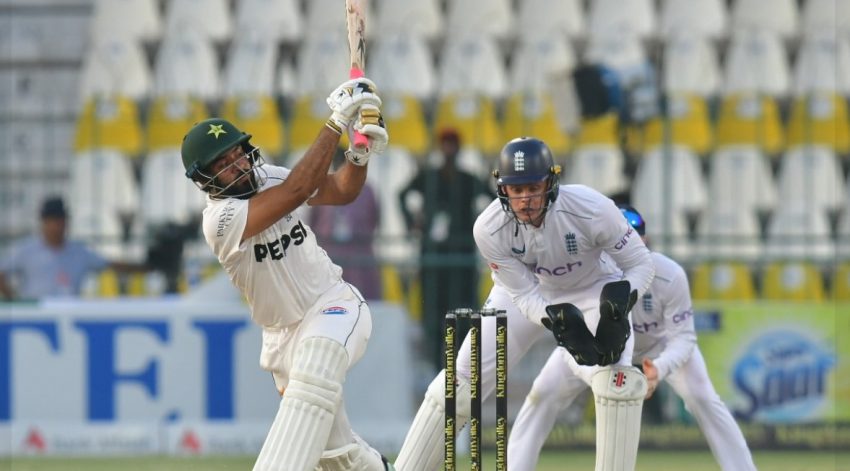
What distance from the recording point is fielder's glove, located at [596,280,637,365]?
654 centimetres

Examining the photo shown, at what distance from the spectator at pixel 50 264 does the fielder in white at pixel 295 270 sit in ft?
16.7

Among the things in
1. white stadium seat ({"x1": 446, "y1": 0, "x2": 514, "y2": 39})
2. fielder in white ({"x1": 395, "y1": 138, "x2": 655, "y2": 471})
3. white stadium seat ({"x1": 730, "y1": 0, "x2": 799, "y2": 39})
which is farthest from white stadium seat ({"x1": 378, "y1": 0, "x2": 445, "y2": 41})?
fielder in white ({"x1": 395, "y1": 138, "x2": 655, "y2": 471})

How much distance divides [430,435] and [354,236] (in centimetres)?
466

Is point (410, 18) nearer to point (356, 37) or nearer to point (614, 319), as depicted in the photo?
point (356, 37)

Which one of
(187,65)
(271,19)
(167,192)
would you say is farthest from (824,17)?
(167,192)

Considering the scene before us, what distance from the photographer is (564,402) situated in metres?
7.82

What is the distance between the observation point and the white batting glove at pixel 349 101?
6348 millimetres

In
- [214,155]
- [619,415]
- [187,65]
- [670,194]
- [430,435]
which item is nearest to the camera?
[214,155]

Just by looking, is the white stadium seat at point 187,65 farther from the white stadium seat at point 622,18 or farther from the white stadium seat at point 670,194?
the white stadium seat at point 670,194

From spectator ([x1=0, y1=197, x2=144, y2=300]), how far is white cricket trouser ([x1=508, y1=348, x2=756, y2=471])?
457cm

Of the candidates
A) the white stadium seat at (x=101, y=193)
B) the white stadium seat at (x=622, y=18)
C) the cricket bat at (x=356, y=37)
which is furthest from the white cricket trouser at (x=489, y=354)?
the white stadium seat at (x=622, y=18)

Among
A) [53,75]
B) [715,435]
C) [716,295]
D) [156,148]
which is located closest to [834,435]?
[716,295]

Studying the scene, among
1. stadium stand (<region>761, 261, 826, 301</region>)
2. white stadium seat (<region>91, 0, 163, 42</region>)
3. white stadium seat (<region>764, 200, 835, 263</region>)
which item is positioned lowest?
stadium stand (<region>761, 261, 826, 301</region>)

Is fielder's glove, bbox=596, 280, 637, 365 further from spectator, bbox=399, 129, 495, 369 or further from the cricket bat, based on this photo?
spectator, bbox=399, 129, 495, 369
